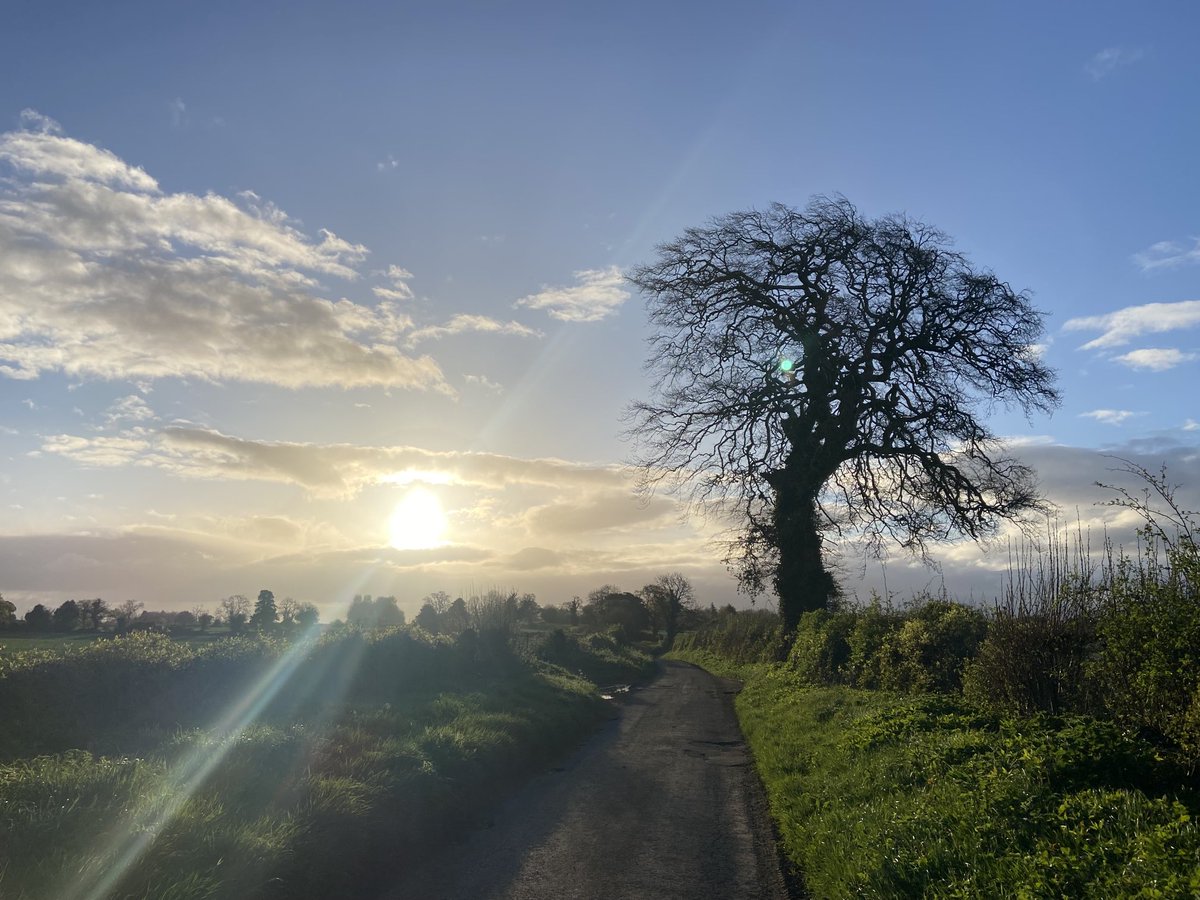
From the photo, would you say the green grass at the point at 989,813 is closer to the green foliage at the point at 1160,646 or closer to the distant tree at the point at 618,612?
the green foliage at the point at 1160,646

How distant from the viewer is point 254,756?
9125 mm

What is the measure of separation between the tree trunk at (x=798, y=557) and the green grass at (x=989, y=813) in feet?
42.9

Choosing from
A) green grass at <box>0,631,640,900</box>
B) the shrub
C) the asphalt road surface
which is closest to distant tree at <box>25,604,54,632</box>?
green grass at <box>0,631,640,900</box>

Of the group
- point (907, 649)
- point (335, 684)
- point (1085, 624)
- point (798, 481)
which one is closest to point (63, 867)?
point (1085, 624)

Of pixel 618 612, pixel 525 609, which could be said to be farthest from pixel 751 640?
pixel 618 612

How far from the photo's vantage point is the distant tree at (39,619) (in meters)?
31.1

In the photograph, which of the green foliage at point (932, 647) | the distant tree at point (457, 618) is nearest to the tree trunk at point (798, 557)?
the green foliage at point (932, 647)

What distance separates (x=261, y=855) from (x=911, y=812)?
19.5 ft

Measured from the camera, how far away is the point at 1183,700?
656 cm

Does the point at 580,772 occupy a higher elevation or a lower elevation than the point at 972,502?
lower

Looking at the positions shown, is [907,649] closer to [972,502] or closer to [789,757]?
[789,757]

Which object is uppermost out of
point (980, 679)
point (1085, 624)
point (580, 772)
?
point (1085, 624)

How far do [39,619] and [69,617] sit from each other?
1.40 m

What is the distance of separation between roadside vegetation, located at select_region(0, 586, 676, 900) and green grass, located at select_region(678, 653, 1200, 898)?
4.51m
